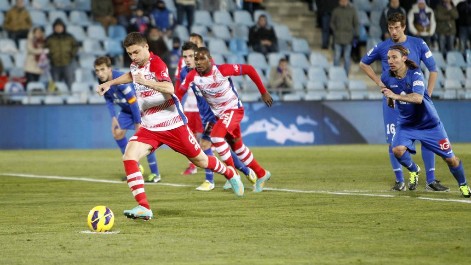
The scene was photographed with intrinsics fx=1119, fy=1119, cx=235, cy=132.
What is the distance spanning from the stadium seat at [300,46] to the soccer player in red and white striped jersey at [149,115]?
63.2 ft

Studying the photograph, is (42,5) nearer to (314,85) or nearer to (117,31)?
(117,31)

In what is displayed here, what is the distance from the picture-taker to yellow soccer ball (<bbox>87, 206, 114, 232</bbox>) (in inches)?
420

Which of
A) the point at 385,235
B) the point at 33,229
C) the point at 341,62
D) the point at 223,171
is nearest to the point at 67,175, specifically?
the point at 223,171

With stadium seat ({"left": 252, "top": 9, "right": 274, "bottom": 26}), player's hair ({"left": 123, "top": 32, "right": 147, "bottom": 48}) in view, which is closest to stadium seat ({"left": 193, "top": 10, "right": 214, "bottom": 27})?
stadium seat ({"left": 252, "top": 9, "right": 274, "bottom": 26})

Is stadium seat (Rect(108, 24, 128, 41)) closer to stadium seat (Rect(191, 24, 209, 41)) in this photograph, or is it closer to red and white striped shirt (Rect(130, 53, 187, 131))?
stadium seat (Rect(191, 24, 209, 41))

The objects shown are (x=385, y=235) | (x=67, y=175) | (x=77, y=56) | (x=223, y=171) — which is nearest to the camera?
(x=385, y=235)

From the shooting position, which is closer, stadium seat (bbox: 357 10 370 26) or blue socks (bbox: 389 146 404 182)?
blue socks (bbox: 389 146 404 182)

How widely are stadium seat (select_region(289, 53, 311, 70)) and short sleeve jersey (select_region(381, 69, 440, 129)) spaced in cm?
1716

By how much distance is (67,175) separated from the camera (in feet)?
63.3

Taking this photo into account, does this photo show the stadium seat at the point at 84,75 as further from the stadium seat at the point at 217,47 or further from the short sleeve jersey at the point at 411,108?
the short sleeve jersey at the point at 411,108

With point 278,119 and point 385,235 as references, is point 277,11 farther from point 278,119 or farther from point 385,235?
point 385,235

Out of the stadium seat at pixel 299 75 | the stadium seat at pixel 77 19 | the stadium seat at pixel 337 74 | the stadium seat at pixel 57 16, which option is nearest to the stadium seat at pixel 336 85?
the stadium seat at pixel 337 74

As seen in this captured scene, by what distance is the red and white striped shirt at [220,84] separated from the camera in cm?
1522

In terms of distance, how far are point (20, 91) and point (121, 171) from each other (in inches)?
291
